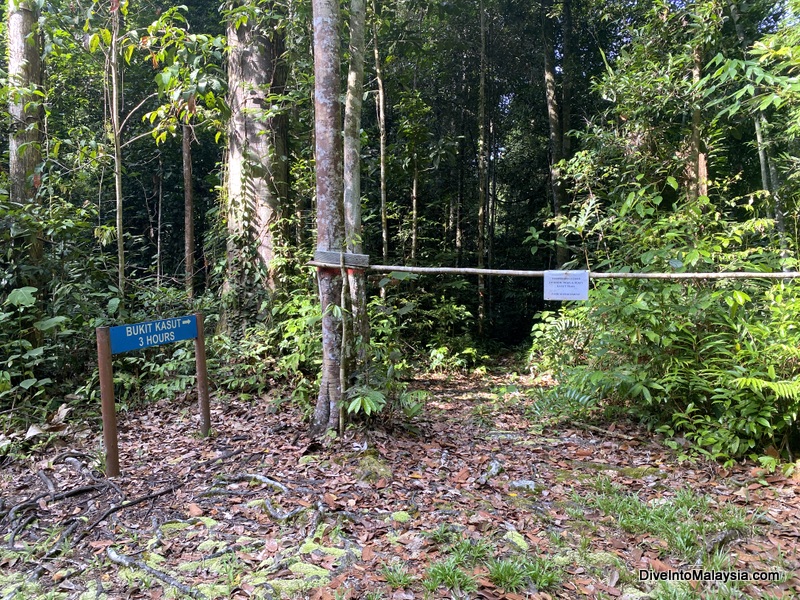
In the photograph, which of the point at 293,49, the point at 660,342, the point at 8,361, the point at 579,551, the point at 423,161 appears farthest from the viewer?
the point at 423,161

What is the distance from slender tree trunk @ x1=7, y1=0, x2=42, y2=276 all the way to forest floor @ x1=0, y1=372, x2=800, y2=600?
303cm

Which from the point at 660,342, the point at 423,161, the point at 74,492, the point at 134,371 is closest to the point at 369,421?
the point at 74,492

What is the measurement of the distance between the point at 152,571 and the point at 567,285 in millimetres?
3537

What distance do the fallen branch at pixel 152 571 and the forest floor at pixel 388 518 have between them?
0.01 meters

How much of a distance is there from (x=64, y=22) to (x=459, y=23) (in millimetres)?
9484

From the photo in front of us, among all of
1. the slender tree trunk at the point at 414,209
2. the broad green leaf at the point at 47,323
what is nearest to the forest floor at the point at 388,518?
the broad green leaf at the point at 47,323

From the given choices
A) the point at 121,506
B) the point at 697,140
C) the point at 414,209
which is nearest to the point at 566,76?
the point at 414,209

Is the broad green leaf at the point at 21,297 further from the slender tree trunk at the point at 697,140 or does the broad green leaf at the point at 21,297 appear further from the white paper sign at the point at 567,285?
the slender tree trunk at the point at 697,140

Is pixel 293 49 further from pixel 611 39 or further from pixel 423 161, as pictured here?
pixel 611 39

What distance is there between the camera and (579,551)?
9.87 feet

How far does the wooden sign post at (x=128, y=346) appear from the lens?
13.2 feet

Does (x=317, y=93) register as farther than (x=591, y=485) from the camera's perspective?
Yes

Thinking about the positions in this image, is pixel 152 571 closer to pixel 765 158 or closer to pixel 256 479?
pixel 256 479

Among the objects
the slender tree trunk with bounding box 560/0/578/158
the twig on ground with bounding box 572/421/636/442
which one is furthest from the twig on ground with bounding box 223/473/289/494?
the slender tree trunk with bounding box 560/0/578/158
